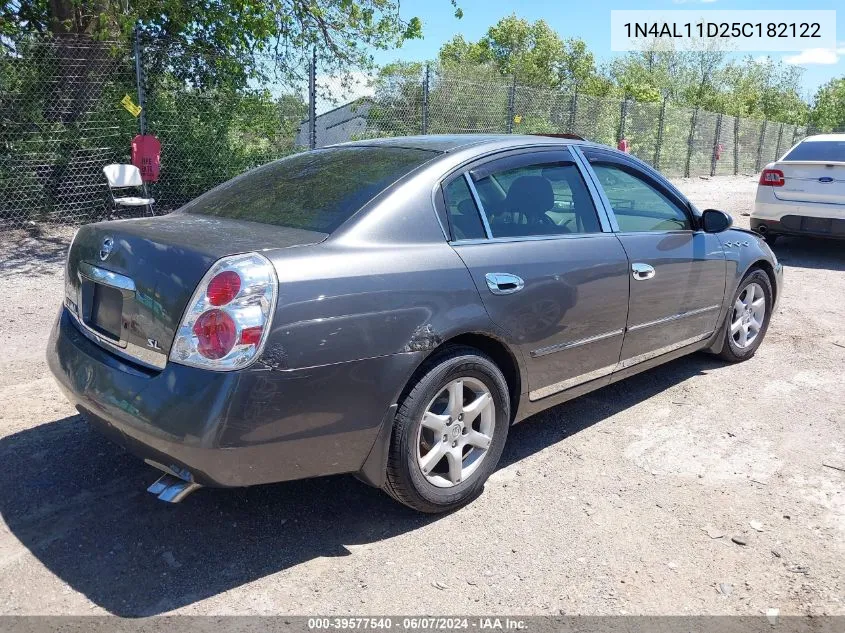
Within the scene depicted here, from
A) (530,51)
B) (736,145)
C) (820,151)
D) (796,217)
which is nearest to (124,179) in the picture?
(796,217)

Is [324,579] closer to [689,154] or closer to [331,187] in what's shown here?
[331,187]

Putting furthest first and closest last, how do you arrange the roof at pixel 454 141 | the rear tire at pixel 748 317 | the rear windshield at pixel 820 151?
the rear windshield at pixel 820 151 → the rear tire at pixel 748 317 → the roof at pixel 454 141

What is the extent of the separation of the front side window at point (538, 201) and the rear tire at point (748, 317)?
173 cm

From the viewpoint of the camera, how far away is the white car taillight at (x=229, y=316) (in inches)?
97.8

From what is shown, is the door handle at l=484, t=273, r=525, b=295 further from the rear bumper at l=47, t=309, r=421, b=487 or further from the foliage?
the foliage

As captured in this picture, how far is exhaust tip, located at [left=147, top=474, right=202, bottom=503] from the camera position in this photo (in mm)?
2652

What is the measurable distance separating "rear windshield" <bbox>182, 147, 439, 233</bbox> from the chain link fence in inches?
264

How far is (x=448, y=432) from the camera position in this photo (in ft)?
10.2

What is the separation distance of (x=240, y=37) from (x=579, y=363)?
889 cm

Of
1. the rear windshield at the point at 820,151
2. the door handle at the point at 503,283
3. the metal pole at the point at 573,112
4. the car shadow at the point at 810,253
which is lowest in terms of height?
the car shadow at the point at 810,253

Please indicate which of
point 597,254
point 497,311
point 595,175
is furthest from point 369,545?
point 595,175

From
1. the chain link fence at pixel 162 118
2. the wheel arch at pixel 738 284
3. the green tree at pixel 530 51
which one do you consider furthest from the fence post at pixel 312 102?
the green tree at pixel 530 51

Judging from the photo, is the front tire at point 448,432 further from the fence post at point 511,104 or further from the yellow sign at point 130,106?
the fence post at point 511,104

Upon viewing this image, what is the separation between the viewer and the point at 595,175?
4.00m
